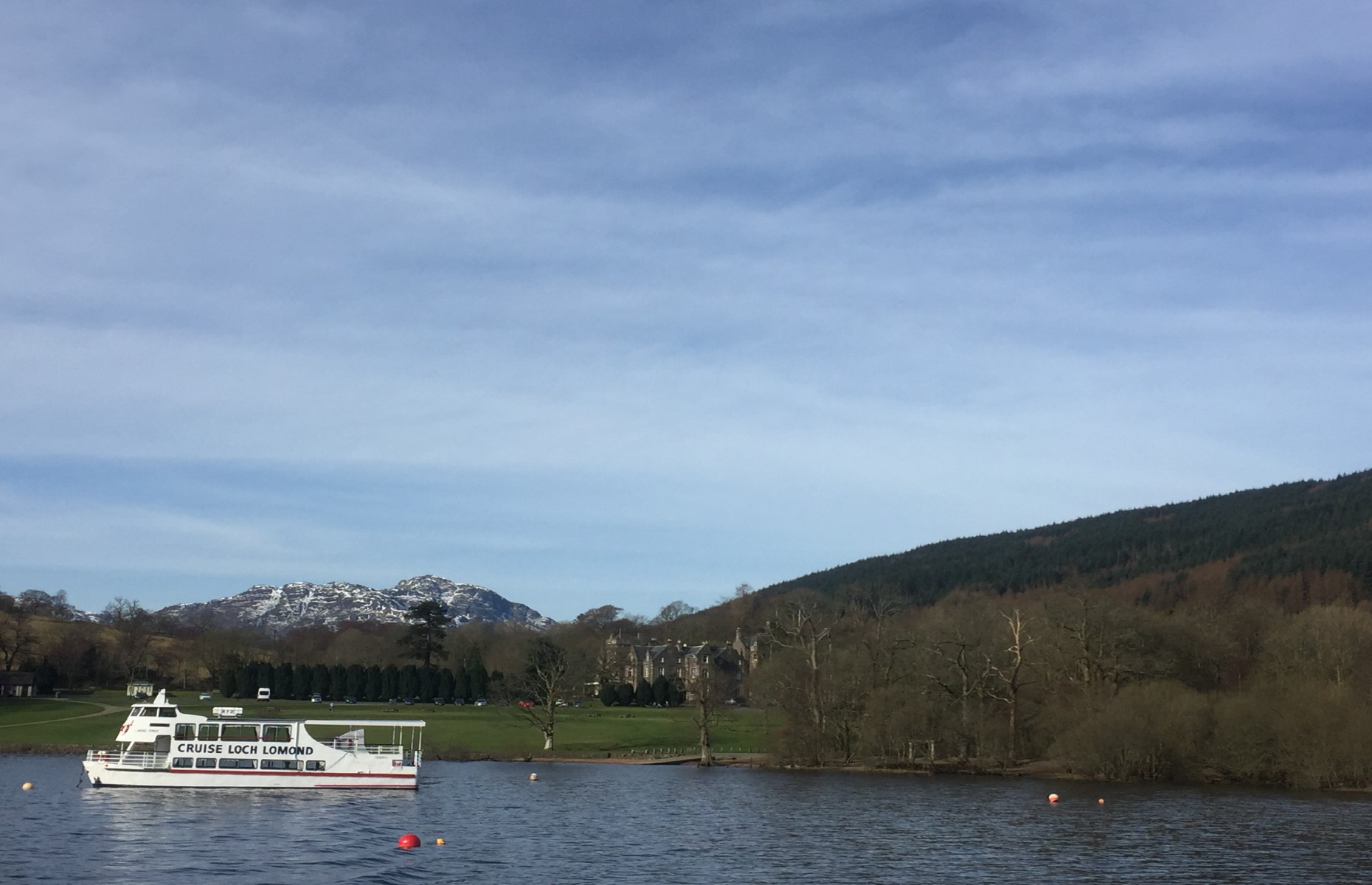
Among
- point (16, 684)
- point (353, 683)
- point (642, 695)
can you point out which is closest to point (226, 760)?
point (353, 683)

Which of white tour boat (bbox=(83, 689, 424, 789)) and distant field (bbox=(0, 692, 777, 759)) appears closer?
white tour boat (bbox=(83, 689, 424, 789))

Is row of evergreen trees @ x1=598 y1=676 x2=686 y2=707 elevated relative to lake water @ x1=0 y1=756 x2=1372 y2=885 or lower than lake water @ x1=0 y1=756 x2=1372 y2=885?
elevated

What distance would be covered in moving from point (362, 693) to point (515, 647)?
4483 cm

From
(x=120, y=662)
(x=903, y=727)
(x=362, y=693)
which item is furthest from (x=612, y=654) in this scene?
(x=903, y=727)

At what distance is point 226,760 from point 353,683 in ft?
285

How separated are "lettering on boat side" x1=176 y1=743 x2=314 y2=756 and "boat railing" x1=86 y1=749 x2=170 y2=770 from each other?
3.36 ft

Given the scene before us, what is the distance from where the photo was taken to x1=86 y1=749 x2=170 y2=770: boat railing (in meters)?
68.6

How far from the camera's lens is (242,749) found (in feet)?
233

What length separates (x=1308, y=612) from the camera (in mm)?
98875

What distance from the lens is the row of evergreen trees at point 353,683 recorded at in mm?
153125

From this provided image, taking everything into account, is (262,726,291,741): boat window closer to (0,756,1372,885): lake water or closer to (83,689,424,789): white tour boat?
(83,689,424,789): white tour boat

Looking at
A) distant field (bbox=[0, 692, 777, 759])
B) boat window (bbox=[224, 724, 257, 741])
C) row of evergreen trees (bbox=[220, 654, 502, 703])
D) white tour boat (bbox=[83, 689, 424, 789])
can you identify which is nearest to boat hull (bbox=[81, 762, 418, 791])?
white tour boat (bbox=[83, 689, 424, 789])

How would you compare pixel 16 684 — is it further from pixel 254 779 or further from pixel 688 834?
pixel 688 834

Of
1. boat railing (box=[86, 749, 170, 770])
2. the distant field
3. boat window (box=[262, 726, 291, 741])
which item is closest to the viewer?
boat railing (box=[86, 749, 170, 770])
